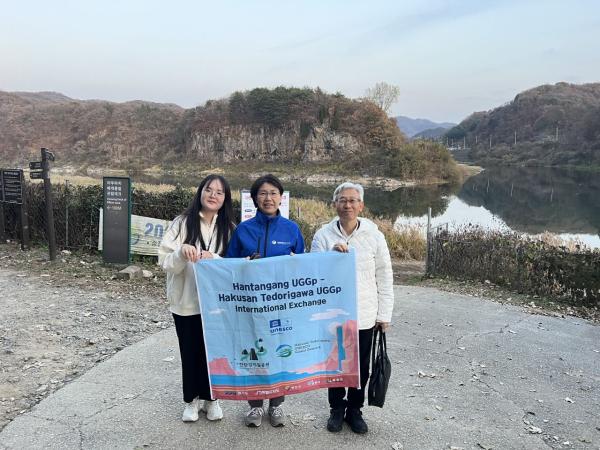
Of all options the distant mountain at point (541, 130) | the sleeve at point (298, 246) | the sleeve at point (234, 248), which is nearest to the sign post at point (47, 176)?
the sleeve at point (234, 248)

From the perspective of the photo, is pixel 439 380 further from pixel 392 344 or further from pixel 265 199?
pixel 265 199

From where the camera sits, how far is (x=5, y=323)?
6074 mm

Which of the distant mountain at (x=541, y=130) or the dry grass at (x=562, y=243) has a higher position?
the distant mountain at (x=541, y=130)

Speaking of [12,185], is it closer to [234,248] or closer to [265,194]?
[234,248]

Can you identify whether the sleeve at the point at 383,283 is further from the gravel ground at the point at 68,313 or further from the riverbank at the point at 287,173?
the riverbank at the point at 287,173

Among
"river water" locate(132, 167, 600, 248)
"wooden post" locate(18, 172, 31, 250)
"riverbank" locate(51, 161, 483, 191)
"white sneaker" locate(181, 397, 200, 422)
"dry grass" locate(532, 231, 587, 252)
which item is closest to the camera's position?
"white sneaker" locate(181, 397, 200, 422)

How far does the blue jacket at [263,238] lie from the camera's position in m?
3.27

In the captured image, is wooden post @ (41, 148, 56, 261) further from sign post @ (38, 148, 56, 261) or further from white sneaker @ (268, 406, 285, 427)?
white sneaker @ (268, 406, 285, 427)

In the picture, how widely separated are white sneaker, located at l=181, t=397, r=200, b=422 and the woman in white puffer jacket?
1.28 meters

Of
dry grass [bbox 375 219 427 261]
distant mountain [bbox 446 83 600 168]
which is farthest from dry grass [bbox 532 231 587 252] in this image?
distant mountain [bbox 446 83 600 168]

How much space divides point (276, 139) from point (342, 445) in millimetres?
90223

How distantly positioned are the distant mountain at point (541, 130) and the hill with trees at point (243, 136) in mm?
37823

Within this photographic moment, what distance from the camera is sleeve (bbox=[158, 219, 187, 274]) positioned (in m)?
3.14

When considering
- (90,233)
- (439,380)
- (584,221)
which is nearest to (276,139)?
(584,221)
